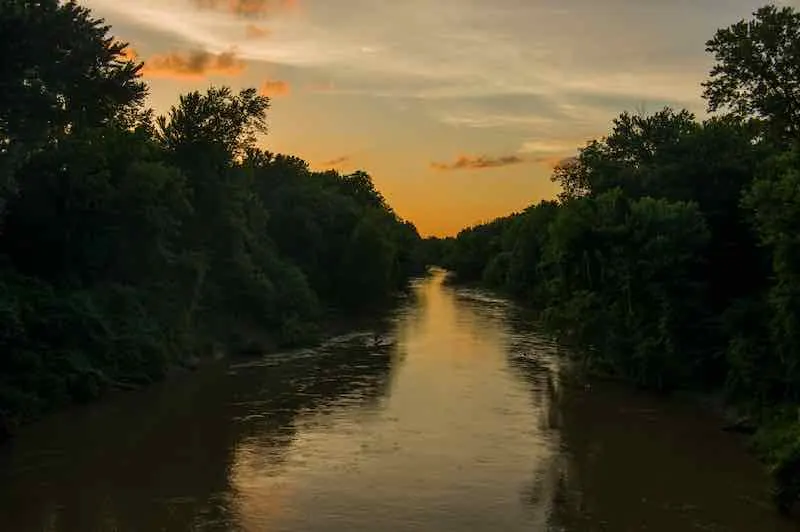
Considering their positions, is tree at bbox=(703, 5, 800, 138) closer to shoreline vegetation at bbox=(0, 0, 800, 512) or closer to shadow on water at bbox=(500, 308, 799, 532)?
shoreline vegetation at bbox=(0, 0, 800, 512)

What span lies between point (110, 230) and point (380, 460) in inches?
850

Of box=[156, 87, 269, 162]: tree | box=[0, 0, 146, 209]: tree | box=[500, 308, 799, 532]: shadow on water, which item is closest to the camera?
box=[500, 308, 799, 532]: shadow on water

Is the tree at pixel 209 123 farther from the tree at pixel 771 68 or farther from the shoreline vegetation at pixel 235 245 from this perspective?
the tree at pixel 771 68

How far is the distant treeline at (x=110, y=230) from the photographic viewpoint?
99.0ft

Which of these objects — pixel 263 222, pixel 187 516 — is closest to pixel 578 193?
pixel 263 222

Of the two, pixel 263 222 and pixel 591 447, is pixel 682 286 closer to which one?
pixel 591 447

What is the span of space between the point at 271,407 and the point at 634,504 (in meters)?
16.8

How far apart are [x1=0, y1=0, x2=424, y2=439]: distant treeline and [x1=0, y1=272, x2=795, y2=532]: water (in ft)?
10.1

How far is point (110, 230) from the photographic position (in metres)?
41.8

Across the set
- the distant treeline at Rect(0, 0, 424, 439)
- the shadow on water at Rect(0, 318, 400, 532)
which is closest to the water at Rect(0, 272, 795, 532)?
the shadow on water at Rect(0, 318, 400, 532)

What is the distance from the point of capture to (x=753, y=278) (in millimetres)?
36688

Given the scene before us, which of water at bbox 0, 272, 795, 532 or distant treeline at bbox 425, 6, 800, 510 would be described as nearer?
water at bbox 0, 272, 795, 532

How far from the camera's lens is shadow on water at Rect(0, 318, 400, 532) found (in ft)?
73.0

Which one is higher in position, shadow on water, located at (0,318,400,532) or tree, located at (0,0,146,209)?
tree, located at (0,0,146,209)
